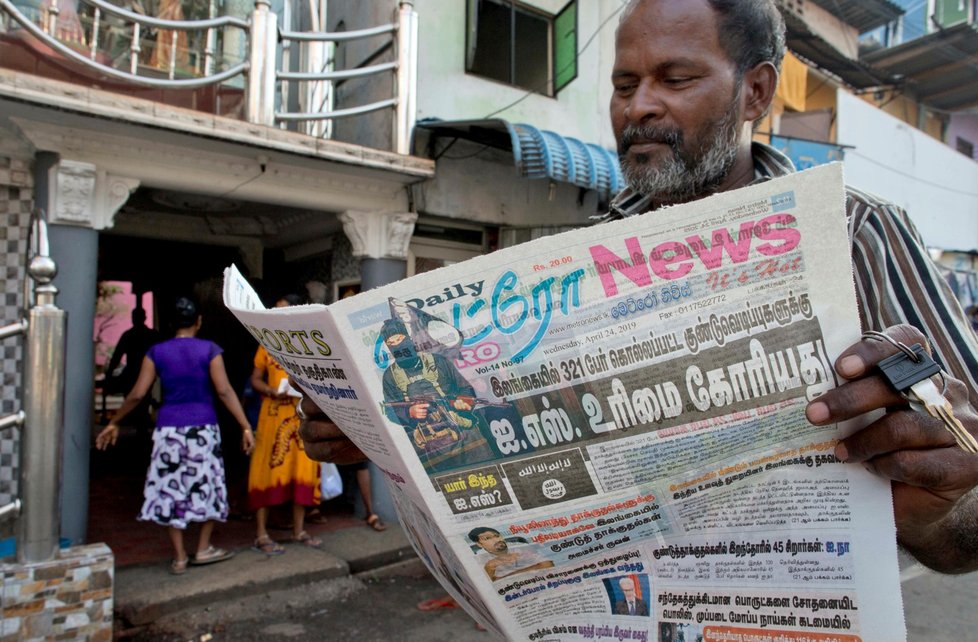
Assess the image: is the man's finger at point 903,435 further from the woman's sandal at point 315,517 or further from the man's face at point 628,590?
the woman's sandal at point 315,517

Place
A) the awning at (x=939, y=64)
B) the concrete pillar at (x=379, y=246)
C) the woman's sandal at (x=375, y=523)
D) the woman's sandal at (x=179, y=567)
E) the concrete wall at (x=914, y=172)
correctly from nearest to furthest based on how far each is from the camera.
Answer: the woman's sandal at (x=179, y=567) → the woman's sandal at (x=375, y=523) → the concrete pillar at (x=379, y=246) → the concrete wall at (x=914, y=172) → the awning at (x=939, y=64)

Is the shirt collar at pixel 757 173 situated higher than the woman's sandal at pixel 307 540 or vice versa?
the shirt collar at pixel 757 173

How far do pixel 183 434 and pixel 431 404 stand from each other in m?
3.79

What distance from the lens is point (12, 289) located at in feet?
14.2

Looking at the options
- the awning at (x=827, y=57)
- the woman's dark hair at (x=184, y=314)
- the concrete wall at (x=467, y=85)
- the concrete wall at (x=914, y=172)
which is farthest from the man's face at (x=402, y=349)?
the concrete wall at (x=914, y=172)

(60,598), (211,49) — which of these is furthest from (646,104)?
(211,49)

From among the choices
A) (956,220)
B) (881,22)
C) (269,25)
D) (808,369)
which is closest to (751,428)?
(808,369)

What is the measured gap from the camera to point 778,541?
2.63 feet

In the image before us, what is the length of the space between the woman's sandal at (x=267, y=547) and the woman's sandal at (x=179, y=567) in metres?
0.53

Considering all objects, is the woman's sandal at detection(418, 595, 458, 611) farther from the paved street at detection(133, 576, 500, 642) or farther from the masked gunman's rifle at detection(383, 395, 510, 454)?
the masked gunman's rifle at detection(383, 395, 510, 454)

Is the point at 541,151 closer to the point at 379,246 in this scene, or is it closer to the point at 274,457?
the point at 379,246

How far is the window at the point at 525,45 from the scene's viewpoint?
20.5 feet

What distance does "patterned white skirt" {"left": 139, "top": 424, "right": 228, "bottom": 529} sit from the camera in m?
4.00

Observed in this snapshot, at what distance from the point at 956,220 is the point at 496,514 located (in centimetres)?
1624
